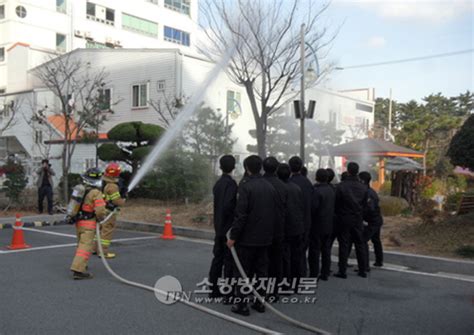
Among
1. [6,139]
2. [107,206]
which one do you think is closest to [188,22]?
[6,139]

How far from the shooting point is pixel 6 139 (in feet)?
104

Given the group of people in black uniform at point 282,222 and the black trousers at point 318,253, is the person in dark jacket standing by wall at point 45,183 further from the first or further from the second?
the black trousers at point 318,253

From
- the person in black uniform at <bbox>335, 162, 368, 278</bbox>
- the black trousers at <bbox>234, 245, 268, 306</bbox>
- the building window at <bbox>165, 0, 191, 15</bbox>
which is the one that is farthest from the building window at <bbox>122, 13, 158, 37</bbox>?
the black trousers at <bbox>234, 245, 268, 306</bbox>

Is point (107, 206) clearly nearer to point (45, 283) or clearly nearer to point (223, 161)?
point (45, 283)

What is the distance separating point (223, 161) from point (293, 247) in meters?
1.50

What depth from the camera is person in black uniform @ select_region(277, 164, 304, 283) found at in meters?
5.96

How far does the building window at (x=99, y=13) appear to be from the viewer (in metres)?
38.8

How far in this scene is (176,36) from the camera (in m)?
45.7

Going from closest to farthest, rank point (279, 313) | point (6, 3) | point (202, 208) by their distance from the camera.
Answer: point (279, 313) < point (202, 208) < point (6, 3)

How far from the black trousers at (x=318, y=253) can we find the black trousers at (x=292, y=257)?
1.81 feet

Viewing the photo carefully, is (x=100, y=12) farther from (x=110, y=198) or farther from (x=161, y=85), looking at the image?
(x=110, y=198)

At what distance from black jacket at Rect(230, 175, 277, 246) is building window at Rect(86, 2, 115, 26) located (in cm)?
3769

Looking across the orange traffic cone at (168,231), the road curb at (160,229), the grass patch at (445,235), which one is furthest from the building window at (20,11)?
the grass patch at (445,235)

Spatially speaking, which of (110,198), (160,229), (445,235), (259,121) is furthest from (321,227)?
(259,121)
